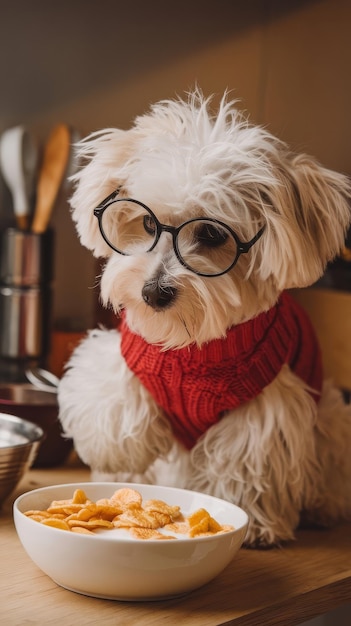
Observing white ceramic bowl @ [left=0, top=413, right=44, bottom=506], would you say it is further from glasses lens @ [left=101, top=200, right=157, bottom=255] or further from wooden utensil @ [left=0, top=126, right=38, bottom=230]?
wooden utensil @ [left=0, top=126, right=38, bottom=230]

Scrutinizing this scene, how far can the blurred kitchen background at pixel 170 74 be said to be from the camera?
1.71m

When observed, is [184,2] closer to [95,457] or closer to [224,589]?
[95,457]

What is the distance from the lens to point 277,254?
3.41 feet

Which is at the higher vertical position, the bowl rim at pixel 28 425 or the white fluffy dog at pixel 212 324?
the white fluffy dog at pixel 212 324

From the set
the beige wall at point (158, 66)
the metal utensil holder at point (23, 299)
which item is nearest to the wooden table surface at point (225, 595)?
the metal utensil holder at point (23, 299)

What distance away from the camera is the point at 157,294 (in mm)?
1023

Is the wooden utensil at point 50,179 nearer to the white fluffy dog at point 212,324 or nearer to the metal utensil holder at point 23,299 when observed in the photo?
the metal utensil holder at point 23,299

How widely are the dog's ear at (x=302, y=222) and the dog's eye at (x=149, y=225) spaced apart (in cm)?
14

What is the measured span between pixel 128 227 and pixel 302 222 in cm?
22

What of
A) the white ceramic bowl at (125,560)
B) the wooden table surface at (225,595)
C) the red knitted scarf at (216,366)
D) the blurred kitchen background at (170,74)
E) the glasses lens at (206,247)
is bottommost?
the wooden table surface at (225,595)

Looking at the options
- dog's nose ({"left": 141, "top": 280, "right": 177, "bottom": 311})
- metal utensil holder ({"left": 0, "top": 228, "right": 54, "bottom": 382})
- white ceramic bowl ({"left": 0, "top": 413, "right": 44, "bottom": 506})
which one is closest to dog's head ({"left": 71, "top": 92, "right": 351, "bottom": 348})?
dog's nose ({"left": 141, "top": 280, "right": 177, "bottom": 311})

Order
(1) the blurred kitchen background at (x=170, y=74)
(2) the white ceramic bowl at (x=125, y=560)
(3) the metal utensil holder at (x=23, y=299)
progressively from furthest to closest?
(1) the blurred kitchen background at (x=170, y=74)
(3) the metal utensil holder at (x=23, y=299)
(2) the white ceramic bowl at (x=125, y=560)

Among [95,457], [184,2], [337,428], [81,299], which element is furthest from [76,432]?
[184,2]

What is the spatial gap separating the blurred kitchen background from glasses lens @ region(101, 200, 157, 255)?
0.57 metres
